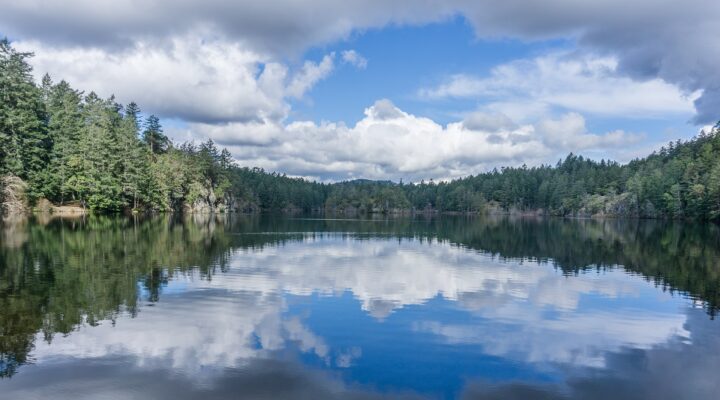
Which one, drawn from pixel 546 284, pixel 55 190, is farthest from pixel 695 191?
pixel 55 190

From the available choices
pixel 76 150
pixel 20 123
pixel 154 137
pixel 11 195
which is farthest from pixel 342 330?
pixel 154 137

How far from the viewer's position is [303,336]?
15.9 metres

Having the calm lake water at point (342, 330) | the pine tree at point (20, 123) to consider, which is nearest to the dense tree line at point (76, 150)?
the pine tree at point (20, 123)

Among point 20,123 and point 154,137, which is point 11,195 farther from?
point 154,137

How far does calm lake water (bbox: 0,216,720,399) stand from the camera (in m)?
11.8

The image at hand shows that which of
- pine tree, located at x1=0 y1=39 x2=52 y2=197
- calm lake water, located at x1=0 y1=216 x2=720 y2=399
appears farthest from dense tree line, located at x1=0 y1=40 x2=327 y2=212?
calm lake water, located at x1=0 y1=216 x2=720 y2=399

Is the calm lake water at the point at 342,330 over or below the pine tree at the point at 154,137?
below

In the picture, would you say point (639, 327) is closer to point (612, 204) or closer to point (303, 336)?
point (303, 336)

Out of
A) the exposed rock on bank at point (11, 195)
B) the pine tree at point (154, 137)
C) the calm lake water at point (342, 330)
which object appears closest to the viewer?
the calm lake water at point (342, 330)

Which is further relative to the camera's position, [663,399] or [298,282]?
[298,282]

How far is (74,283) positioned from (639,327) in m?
24.8

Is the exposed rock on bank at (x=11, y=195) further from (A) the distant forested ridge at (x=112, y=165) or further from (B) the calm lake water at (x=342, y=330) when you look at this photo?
(B) the calm lake water at (x=342, y=330)

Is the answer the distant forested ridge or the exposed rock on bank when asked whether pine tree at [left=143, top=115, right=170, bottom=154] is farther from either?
the exposed rock on bank

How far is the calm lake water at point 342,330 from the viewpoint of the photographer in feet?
38.7
